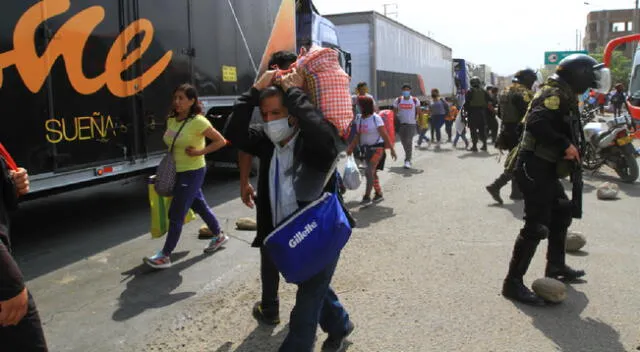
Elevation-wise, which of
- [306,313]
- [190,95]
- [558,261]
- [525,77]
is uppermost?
[525,77]

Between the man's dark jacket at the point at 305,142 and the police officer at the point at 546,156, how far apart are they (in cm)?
166

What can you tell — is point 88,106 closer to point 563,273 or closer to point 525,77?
point 563,273

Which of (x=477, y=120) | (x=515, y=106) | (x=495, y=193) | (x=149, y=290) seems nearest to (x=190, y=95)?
(x=149, y=290)

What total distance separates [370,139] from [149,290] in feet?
13.5

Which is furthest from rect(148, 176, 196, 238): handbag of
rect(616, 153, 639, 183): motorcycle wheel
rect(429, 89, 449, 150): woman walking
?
rect(429, 89, 449, 150): woman walking

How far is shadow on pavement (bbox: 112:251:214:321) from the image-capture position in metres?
4.25

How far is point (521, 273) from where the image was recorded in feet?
13.6

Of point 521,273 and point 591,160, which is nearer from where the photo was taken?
point 521,273

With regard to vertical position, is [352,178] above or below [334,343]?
above

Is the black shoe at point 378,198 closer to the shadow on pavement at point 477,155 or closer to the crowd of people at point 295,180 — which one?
the crowd of people at point 295,180

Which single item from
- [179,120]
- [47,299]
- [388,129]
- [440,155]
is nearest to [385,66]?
[440,155]

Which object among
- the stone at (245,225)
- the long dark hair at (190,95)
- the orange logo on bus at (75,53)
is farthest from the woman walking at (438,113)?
the long dark hair at (190,95)

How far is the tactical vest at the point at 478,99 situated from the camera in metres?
13.4

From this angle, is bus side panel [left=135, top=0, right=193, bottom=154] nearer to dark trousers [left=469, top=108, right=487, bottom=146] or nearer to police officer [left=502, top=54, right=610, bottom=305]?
police officer [left=502, top=54, right=610, bottom=305]
